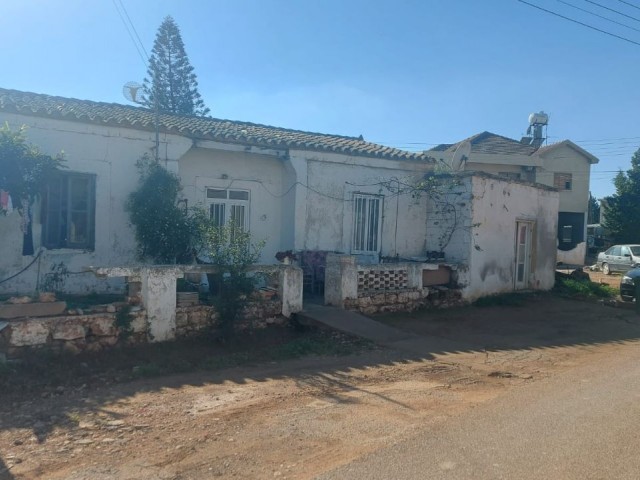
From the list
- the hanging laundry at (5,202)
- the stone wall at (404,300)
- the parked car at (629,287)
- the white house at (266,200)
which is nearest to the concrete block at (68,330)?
the hanging laundry at (5,202)

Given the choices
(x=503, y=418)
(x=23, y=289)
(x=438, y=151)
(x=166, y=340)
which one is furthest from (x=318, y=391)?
(x=438, y=151)

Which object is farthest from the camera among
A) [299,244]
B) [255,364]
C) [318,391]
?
[299,244]

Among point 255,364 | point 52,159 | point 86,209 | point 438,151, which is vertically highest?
point 438,151

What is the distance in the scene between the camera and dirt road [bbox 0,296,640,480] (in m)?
4.27

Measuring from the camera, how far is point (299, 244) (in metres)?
13.0

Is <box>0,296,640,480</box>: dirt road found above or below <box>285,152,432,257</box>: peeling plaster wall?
below

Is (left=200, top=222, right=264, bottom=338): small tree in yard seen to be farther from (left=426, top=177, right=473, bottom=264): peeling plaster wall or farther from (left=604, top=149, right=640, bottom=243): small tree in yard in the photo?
(left=604, top=149, right=640, bottom=243): small tree in yard

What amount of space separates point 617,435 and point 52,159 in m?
8.76

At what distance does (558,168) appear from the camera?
31578mm

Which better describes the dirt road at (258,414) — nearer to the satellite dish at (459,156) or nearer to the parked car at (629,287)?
the parked car at (629,287)

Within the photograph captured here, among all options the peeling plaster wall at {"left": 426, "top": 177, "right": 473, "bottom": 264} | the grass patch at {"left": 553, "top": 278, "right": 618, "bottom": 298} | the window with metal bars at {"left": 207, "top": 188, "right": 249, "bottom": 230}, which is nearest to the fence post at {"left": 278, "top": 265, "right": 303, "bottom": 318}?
the window with metal bars at {"left": 207, "top": 188, "right": 249, "bottom": 230}

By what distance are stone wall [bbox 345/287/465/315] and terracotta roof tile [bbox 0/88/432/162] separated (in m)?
3.83

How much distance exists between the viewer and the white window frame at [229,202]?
12.5 metres

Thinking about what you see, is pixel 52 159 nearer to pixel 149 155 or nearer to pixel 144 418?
pixel 149 155
